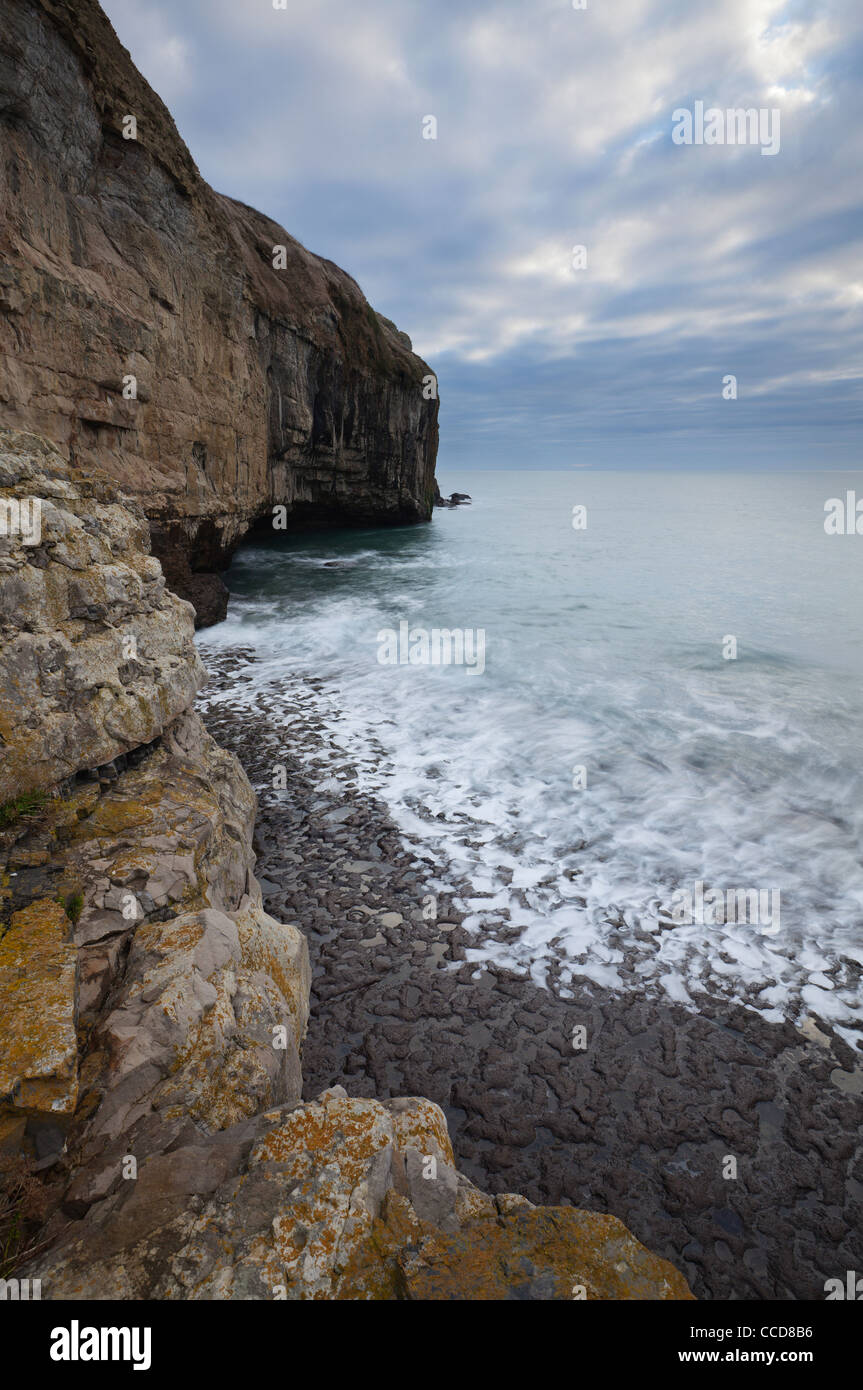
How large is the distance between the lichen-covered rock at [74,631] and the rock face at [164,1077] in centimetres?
3

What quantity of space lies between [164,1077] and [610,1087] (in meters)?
3.64

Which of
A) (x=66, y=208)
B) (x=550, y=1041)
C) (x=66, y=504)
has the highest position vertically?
(x=66, y=208)

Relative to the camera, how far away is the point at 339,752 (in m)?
11.0

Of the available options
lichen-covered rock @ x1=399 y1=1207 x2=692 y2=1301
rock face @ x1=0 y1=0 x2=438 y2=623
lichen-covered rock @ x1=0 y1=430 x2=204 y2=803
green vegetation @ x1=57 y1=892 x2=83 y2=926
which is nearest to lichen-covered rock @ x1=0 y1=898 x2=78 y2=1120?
green vegetation @ x1=57 y1=892 x2=83 y2=926

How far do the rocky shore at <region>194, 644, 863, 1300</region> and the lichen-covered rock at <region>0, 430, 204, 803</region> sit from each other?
114 inches

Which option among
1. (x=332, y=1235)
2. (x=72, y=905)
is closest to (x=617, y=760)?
(x=72, y=905)

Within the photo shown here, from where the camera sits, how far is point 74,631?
5.52 m

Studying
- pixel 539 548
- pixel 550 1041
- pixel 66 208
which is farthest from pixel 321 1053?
pixel 539 548

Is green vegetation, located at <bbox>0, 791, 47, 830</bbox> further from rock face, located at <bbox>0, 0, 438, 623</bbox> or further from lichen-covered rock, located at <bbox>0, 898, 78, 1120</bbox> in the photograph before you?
rock face, located at <bbox>0, 0, 438, 623</bbox>

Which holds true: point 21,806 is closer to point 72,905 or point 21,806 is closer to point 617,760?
point 72,905

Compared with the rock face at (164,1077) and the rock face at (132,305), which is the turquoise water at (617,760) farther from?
the rock face at (132,305)

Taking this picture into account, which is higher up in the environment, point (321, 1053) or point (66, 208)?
point (66, 208)
